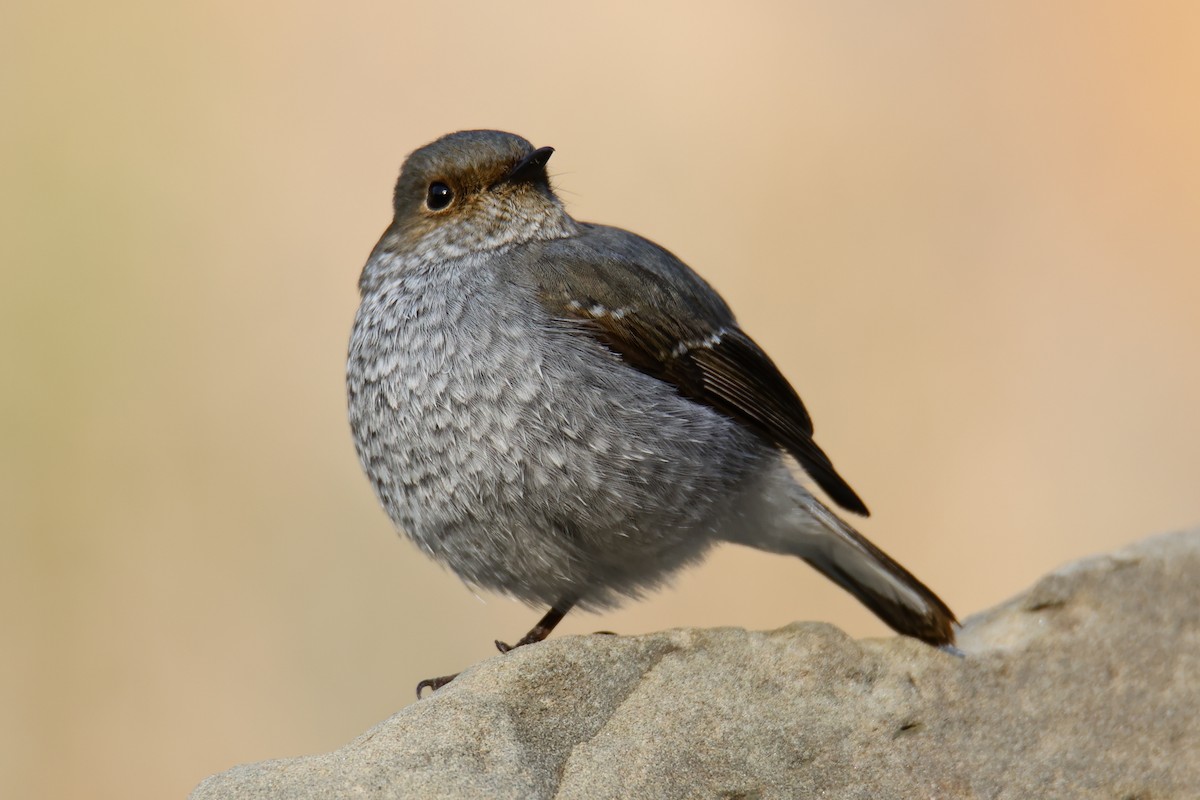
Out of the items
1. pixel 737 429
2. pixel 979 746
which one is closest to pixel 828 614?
pixel 737 429

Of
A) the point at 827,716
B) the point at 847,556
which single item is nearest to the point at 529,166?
the point at 847,556

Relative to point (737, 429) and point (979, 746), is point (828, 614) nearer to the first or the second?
point (737, 429)

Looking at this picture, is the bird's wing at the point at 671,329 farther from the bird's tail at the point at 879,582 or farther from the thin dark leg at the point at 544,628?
the thin dark leg at the point at 544,628

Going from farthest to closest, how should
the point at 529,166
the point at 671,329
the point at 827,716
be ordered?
1. the point at 529,166
2. the point at 671,329
3. the point at 827,716

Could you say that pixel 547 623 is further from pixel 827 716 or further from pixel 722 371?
pixel 827 716

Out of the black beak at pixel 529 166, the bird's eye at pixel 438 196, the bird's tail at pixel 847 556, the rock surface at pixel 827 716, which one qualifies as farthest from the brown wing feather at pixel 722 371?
the rock surface at pixel 827 716

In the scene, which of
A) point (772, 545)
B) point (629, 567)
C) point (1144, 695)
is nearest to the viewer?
point (1144, 695)
